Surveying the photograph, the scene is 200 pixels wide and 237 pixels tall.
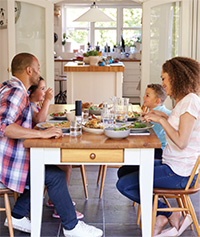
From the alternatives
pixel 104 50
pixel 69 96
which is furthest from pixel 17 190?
pixel 104 50

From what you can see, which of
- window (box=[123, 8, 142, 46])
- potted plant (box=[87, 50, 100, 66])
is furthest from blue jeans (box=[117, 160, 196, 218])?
window (box=[123, 8, 142, 46])

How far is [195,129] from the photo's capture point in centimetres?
263

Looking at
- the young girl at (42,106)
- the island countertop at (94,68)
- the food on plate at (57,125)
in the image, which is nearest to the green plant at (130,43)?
the island countertop at (94,68)

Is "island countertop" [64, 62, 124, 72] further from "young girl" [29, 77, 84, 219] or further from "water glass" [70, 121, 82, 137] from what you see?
"water glass" [70, 121, 82, 137]

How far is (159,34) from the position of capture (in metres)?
6.85

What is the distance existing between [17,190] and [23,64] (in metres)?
0.84

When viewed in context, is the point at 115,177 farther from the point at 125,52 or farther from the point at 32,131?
the point at 125,52

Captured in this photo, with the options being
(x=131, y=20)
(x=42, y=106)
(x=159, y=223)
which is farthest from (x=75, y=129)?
(x=131, y=20)

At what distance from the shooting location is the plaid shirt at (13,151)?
2586 millimetres

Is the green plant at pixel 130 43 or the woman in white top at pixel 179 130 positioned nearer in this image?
the woman in white top at pixel 179 130

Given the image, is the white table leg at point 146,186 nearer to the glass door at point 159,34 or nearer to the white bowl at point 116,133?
the white bowl at point 116,133

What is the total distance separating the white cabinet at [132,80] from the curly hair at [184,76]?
778 cm

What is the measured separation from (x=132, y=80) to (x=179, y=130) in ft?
27.2

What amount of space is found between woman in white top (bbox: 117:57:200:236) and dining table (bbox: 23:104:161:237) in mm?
150
